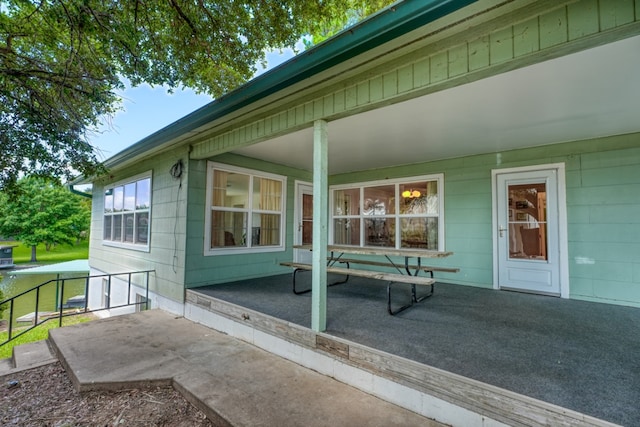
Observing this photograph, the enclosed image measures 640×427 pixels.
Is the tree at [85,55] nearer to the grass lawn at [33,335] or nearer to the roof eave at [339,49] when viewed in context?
the roof eave at [339,49]

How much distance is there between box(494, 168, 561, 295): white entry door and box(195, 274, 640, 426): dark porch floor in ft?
0.99

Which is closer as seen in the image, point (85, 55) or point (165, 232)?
point (85, 55)

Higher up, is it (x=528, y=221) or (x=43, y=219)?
(x=43, y=219)

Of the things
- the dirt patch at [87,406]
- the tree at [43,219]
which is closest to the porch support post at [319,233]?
the dirt patch at [87,406]

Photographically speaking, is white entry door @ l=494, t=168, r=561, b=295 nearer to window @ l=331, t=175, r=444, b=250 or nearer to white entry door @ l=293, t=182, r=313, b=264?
window @ l=331, t=175, r=444, b=250

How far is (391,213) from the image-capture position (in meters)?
5.84

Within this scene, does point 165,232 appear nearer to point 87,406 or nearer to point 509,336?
point 87,406

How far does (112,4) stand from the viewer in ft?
11.3

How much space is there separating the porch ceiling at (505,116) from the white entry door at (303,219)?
1331 mm

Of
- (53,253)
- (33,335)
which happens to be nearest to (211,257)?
(33,335)

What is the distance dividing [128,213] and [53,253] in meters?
26.8

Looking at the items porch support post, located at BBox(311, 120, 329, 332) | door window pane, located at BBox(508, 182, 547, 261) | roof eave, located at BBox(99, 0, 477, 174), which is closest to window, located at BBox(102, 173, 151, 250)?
roof eave, located at BBox(99, 0, 477, 174)

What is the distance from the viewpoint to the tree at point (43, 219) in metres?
19.3

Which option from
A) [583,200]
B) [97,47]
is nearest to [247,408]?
[583,200]
